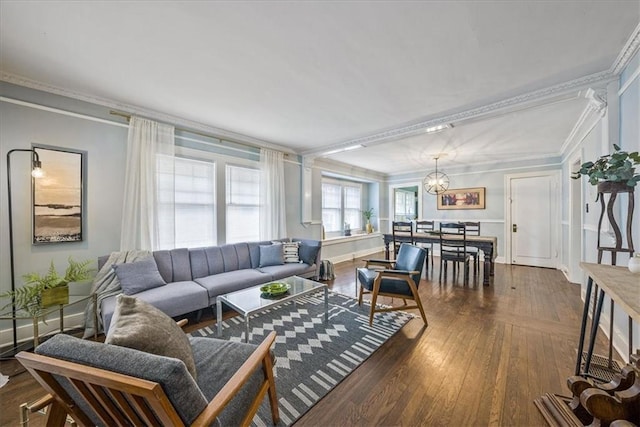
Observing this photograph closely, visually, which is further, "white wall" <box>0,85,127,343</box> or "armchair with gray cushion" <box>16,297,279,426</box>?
"white wall" <box>0,85,127,343</box>

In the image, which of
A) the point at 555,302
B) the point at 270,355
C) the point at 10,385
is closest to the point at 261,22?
the point at 270,355

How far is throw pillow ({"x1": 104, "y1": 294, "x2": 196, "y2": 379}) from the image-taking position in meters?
0.98

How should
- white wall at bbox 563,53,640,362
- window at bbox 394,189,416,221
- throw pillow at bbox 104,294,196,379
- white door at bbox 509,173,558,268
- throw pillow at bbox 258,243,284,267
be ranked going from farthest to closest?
window at bbox 394,189,416,221 → white door at bbox 509,173,558,268 → throw pillow at bbox 258,243,284,267 → white wall at bbox 563,53,640,362 → throw pillow at bbox 104,294,196,379

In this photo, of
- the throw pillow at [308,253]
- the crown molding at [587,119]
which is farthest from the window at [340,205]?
the crown molding at [587,119]

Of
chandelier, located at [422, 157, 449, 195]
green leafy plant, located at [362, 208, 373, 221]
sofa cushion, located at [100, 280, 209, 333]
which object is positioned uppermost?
chandelier, located at [422, 157, 449, 195]

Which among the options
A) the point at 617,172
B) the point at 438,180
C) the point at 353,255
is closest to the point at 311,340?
the point at 617,172

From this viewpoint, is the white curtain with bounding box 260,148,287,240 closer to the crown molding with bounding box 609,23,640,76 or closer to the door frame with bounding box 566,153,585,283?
the crown molding with bounding box 609,23,640,76

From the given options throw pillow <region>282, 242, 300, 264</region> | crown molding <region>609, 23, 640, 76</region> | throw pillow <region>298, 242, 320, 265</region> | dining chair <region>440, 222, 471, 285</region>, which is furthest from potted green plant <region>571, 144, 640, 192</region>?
throw pillow <region>282, 242, 300, 264</region>

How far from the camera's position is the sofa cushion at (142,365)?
2.57 feet

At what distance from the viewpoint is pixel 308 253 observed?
3.96m

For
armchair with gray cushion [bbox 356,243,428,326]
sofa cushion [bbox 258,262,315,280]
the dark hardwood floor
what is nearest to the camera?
the dark hardwood floor

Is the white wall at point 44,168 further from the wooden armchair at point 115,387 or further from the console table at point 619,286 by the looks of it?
the console table at point 619,286

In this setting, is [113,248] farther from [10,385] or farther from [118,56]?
[118,56]

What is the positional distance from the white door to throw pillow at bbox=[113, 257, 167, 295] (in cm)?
677
